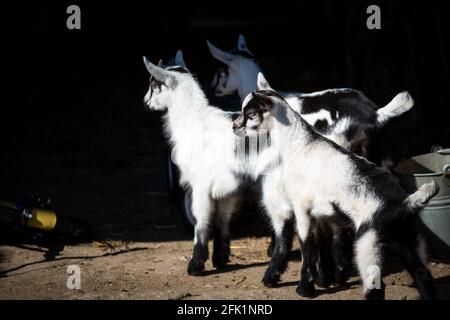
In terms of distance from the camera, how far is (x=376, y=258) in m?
4.84

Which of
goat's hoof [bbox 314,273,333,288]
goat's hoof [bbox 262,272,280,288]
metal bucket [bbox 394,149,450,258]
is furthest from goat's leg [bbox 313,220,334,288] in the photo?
metal bucket [bbox 394,149,450,258]

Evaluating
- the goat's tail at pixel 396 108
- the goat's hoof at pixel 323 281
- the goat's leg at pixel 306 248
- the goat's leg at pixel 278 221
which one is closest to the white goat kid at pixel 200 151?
the goat's leg at pixel 278 221

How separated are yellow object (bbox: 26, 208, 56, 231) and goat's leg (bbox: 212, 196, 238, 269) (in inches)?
60.4

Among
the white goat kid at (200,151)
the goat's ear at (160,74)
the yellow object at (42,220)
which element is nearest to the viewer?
the white goat kid at (200,151)

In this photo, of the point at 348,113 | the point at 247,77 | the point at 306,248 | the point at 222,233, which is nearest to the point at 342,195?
the point at 306,248

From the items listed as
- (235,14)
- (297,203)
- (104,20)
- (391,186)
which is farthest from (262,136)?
(235,14)

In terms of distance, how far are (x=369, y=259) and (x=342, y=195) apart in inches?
19.8

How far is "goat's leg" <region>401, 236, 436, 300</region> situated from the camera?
4844 millimetres

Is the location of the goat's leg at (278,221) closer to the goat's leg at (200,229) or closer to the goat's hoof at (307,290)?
the goat's hoof at (307,290)

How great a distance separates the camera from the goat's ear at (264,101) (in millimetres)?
5539

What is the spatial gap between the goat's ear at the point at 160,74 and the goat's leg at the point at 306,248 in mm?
1789

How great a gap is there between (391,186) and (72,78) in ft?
29.8

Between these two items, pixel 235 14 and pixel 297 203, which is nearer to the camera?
pixel 297 203

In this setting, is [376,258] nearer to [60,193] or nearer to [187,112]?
[187,112]
